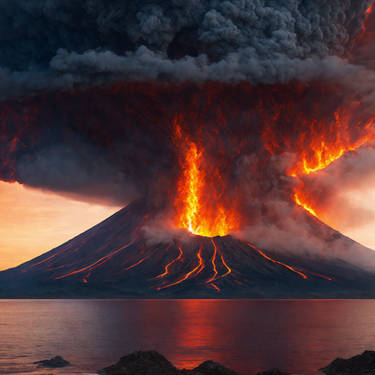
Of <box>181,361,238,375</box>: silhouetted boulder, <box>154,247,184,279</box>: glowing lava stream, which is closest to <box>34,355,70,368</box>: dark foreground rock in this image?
<box>181,361,238,375</box>: silhouetted boulder

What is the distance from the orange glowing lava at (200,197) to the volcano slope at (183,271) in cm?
1555

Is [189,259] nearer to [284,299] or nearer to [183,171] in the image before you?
[284,299]

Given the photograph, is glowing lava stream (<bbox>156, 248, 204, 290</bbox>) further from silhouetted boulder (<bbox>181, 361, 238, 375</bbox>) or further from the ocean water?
silhouetted boulder (<bbox>181, 361, 238, 375</bbox>)

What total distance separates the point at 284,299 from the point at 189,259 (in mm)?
32155

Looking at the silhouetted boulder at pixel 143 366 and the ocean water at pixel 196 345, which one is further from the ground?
the silhouetted boulder at pixel 143 366

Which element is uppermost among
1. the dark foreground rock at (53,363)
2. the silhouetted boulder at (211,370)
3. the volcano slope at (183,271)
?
the volcano slope at (183,271)

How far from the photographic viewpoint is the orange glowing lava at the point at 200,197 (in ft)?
426

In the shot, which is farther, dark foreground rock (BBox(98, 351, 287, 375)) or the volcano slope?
the volcano slope

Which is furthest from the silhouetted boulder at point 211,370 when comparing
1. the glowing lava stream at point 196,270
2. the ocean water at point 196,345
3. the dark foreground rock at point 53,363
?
the glowing lava stream at point 196,270

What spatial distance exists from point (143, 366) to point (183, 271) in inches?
5858

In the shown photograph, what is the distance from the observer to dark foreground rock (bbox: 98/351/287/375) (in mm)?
26719

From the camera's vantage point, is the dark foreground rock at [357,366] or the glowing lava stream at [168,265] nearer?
the dark foreground rock at [357,366]

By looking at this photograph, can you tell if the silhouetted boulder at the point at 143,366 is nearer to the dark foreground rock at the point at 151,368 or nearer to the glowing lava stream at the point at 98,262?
the dark foreground rock at the point at 151,368

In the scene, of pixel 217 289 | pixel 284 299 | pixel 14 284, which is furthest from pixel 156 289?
pixel 14 284
